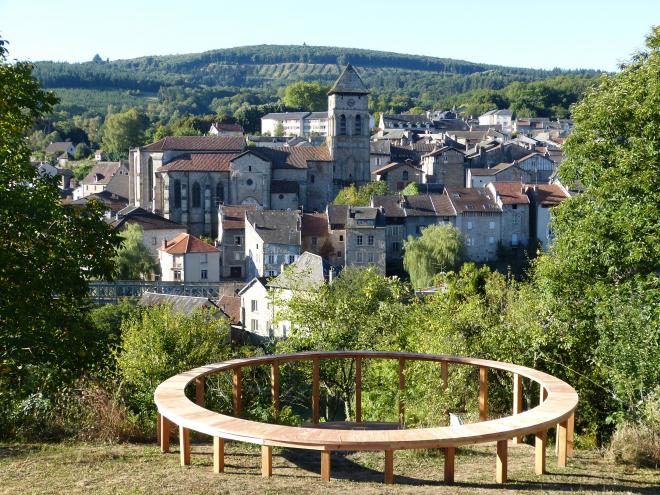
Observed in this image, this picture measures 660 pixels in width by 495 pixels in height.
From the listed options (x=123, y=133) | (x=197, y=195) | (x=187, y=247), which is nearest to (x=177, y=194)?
(x=197, y=195)

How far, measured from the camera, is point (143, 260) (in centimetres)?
5547

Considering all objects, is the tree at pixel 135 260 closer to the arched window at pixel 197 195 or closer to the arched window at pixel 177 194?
the arched window at pixel 177 194

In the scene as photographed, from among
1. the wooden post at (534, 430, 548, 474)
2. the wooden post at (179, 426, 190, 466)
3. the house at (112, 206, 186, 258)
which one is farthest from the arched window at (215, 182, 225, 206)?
the wooden post at (534, 430, 548, 474)

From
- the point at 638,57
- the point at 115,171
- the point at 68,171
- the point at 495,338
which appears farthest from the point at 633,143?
the point at 68,171

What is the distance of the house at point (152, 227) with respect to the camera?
60.5 metres

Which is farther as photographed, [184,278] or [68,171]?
[68,171]

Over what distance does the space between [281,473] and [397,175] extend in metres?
72.3

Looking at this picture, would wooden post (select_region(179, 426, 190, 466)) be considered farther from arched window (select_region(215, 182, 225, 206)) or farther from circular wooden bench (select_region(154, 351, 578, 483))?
arched window (select_region(215, 182, 225, 206))

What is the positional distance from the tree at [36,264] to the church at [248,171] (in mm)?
55662

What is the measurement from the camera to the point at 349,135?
72875 millimetres

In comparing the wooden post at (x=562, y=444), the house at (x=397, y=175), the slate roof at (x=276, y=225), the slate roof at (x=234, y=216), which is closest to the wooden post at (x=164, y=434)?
the wooden post at (x=562, y=444)

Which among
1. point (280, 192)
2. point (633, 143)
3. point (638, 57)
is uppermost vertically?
point (638, 57)

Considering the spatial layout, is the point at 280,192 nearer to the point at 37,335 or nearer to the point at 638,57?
the point at 638,57

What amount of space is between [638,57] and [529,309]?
5100 millimetres
